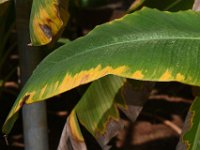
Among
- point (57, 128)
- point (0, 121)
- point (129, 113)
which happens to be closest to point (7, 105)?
point (0, 121)

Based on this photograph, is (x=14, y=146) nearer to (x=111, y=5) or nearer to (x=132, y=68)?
(x=132, y=68)

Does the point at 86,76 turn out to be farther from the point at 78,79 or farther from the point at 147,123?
the point at 147,123

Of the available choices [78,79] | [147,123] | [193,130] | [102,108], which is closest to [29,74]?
[102,108]

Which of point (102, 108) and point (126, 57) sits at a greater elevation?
point (126, 57)

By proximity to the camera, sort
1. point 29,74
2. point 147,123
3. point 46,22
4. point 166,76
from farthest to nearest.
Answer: point 147,123 → point 29,74 → point 46,22 → point 166,76

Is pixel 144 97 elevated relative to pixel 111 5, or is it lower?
elevated

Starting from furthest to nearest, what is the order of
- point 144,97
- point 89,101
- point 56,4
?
point 144,97
point 89,101
point 56,4

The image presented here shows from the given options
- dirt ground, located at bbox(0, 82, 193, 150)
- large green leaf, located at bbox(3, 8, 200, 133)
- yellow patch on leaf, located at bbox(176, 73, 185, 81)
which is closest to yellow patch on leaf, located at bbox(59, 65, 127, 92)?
large green leaf, located at bbox(3, 8, 200, 133)

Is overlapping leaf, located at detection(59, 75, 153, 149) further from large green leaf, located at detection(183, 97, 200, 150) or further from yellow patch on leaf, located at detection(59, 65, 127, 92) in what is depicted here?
yellow patch on leaf, located at detection(59, 65, 127, 92)
